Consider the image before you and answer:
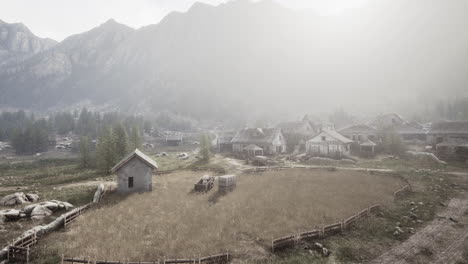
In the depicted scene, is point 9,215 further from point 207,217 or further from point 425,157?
point 425,157

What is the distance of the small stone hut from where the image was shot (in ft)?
93.3

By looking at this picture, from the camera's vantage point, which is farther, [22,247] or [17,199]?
[17,199]

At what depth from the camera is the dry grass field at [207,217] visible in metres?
14.9

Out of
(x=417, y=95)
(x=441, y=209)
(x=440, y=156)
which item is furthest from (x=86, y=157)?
(x=417, y=95)

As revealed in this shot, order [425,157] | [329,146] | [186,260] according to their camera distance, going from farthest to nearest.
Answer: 1. [329,146]
2. [425,157]
3. [186,260]

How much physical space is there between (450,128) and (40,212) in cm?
8058

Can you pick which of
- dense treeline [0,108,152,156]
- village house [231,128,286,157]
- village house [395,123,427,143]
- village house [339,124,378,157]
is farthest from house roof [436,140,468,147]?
dense treeline [0,108,152,156]

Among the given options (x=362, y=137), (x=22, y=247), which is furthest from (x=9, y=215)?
(x=362, y=137)

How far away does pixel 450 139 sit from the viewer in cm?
5259

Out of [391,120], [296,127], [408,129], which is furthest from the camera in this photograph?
[391,120]

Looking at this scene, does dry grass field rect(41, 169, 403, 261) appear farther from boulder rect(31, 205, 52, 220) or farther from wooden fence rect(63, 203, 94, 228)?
boulder rect(31, 205, 52, 220)

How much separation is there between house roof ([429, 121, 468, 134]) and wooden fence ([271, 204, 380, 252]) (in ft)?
187

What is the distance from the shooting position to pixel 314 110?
604 feet

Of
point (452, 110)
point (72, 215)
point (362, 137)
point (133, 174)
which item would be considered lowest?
Answer: point (72, 215)
